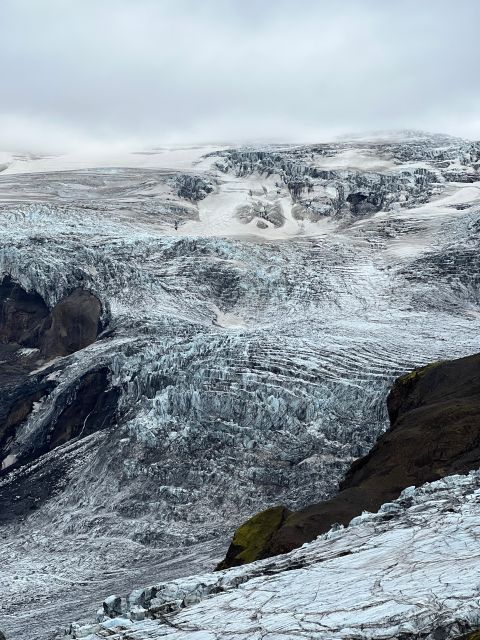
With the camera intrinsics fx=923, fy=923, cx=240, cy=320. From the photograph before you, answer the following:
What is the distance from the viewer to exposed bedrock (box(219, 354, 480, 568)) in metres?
22.5

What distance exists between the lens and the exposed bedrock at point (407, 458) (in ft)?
73.9

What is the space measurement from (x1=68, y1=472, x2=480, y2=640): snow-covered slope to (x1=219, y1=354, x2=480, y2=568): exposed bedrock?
4.17 metres

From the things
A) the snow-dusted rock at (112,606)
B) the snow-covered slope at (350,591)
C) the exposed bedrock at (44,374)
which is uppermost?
the snow-covered slope at (350,591)

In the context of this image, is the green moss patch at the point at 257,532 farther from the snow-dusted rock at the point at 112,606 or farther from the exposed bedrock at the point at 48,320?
the exposed bedrock at the point at 48,320

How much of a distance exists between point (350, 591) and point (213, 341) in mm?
35534

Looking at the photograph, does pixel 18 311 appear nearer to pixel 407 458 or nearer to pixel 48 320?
pixel 48 320

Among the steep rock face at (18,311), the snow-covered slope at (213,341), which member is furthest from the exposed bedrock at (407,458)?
the steep rock face at (18,311)

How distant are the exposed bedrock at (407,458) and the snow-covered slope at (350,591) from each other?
4.17 m

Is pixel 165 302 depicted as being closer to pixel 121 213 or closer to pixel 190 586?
pixel 121 213

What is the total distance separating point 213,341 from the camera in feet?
163

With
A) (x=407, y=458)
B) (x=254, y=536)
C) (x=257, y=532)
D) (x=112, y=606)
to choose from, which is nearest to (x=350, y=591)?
(x=112, y=606)

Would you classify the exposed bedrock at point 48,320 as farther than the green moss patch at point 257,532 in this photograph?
Yes

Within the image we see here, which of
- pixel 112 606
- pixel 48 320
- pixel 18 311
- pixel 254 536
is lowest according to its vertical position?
pixel 254 536

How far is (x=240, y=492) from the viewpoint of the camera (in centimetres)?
4122
